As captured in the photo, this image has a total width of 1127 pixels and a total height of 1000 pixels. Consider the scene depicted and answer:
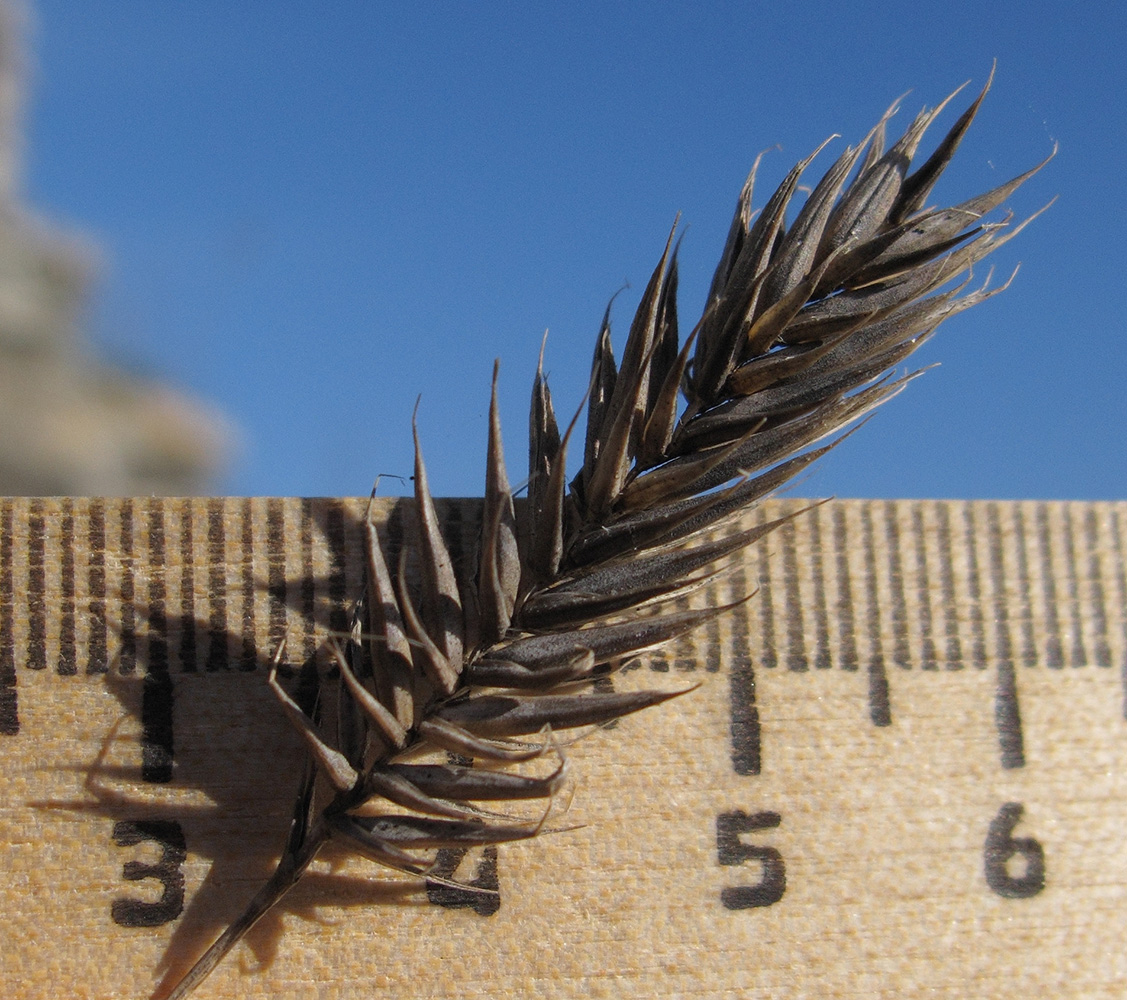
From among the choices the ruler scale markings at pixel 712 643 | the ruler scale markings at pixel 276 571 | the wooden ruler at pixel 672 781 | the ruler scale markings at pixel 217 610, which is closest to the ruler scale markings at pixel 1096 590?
the wooden ruler at pixel 672 781

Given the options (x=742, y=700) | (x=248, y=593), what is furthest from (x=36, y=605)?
(x=742, y=700)

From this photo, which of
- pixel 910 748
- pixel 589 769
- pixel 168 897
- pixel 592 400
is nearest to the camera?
pixel 592 400

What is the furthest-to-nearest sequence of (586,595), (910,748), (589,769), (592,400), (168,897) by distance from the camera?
(910,748) → (589,769) → (168,897) → (592,400) → (586,595)

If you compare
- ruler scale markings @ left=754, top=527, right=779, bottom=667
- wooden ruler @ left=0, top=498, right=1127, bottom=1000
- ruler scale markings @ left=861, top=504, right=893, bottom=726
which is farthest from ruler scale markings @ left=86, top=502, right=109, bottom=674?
ruler scale markings @ left=861, top=504, right=893, bottom=726

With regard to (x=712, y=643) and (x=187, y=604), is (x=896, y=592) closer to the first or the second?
(x=712, y=643)

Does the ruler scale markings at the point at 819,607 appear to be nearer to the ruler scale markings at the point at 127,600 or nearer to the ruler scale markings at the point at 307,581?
the ruler scale markings at the point at 307,581

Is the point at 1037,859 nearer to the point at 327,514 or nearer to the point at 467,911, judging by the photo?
the point at 467,911

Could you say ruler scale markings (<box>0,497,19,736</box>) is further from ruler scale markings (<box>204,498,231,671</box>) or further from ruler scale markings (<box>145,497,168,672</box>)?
ruler scale markings (<box>204,498,231,671</box>)

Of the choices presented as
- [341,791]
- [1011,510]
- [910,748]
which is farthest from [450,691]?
[1011,510]
